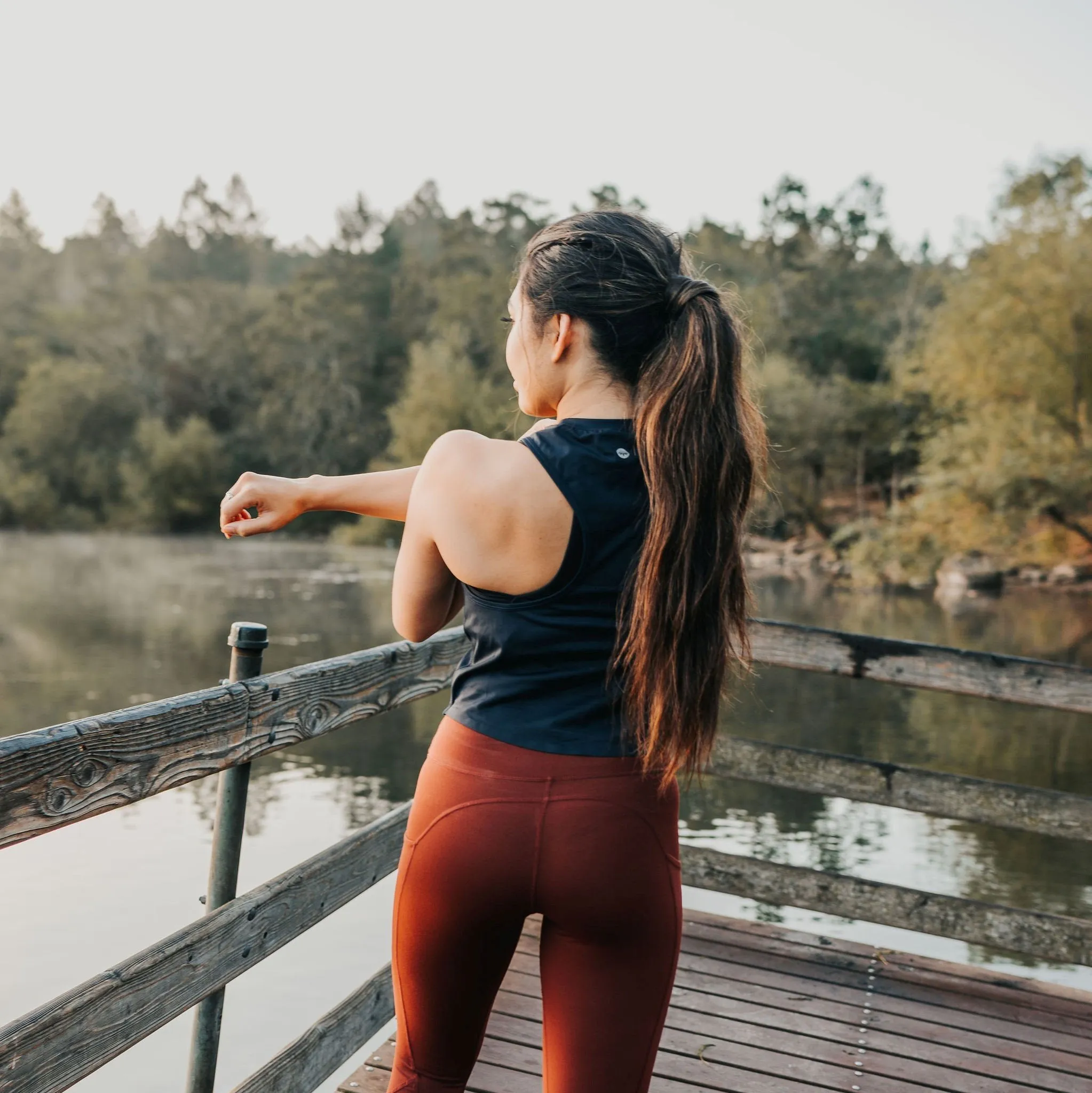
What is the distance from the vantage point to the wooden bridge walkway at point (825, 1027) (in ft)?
8.48

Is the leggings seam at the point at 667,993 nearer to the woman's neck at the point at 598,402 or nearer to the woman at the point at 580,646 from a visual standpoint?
the woman at the point at 580,646

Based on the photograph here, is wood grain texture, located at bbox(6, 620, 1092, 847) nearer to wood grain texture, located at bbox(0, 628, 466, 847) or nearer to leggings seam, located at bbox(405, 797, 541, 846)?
wood grain texture, located at bbox(0, 628, 466, 847)

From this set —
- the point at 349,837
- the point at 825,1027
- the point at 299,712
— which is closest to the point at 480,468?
the point at 299,712

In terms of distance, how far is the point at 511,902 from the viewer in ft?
4.54

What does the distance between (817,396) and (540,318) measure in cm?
3611

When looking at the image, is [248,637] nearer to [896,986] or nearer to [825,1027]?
[825,1027]

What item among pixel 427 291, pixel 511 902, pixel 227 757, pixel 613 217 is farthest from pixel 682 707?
pixel 427 291

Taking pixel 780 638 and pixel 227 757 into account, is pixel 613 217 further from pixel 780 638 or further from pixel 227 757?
pixel 780 638

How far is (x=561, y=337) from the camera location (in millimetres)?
1440

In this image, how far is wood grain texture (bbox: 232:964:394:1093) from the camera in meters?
2.33

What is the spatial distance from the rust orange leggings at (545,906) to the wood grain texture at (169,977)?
55 centimetres

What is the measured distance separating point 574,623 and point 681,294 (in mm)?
430

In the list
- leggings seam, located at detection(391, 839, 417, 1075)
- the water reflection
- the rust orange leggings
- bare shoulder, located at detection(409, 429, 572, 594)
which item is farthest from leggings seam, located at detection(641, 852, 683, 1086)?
the water reflection

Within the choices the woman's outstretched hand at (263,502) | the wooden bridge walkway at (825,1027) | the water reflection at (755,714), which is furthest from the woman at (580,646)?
the water reflection at (755,714)
